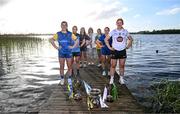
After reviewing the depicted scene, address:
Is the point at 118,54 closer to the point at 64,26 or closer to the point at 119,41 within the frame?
the point at 119,41

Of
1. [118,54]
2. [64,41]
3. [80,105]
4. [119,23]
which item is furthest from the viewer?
[64,41]

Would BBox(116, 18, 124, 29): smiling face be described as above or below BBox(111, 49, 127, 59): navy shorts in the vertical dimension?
above

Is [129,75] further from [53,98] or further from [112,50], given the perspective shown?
[53,98]

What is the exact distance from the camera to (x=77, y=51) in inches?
521

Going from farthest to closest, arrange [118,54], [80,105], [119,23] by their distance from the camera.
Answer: [118,54], [119,23], [80,105]

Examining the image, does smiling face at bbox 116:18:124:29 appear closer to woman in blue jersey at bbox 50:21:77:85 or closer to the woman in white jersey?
the woman in white jersey

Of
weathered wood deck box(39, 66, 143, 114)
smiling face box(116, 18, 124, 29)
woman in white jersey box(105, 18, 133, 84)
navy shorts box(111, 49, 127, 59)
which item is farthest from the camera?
navy shorts box(111, 49, 127, 59)

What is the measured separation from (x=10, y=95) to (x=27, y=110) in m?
2.86

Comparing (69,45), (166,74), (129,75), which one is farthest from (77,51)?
(166,74)

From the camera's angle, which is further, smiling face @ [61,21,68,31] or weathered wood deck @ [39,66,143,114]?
smiling face @ [61,21,68,31]

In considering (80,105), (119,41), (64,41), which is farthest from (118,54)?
(80,105)

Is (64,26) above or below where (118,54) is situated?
above

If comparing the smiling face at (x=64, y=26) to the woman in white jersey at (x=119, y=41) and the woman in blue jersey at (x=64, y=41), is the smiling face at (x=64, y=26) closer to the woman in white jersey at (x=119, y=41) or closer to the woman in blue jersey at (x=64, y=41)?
the woman in blue jersey at (x=64, y=41)

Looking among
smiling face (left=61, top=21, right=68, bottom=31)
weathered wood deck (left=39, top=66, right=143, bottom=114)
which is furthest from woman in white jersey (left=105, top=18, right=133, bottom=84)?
smiling face (left=61, top=21, right=68, bottom=31)
